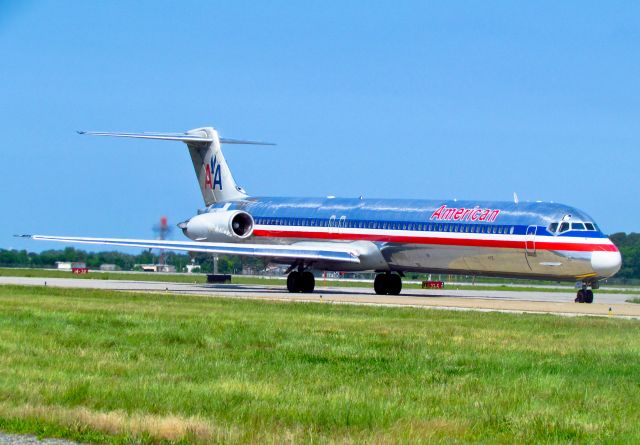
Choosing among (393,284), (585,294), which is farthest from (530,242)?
(393,284)

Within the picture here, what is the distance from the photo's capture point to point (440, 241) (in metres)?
38.3

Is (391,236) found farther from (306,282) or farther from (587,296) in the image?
(587,296)

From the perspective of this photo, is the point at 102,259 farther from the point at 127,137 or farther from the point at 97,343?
the point at 97,343

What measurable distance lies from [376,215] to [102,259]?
320 feet

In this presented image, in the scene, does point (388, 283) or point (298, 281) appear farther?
point (388, 283)

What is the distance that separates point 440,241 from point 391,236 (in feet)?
7.02

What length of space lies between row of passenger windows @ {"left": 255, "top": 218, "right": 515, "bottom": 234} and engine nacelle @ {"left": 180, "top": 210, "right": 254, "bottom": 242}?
0.56m

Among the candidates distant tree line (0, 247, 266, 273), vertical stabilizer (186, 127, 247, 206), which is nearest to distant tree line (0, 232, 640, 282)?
distant tree line (0, 247, 266, 273)

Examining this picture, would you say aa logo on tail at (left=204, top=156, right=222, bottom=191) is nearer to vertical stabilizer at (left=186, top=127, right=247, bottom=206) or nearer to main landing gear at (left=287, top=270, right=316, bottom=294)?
vertical stabilizer at (left=186, top=127, right=247, bottom=206)

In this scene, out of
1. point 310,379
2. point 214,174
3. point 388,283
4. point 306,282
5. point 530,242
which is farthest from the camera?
point 214,174

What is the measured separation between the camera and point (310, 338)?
1905 cm

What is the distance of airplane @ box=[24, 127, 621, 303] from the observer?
36031 mm

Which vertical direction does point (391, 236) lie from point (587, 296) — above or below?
above

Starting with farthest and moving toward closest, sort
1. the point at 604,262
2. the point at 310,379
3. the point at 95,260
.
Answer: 1. the point at 95,260
2. the point at 604,262
3. the point at 310,379
